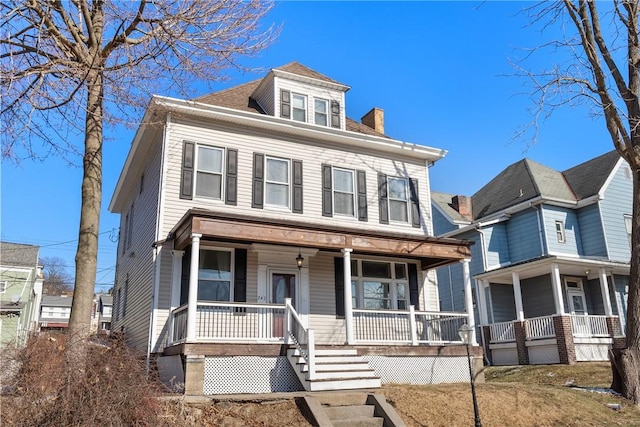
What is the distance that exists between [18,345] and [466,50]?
10.7m

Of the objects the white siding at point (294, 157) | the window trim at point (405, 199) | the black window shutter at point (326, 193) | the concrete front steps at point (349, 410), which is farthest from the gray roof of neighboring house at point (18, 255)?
the concrete front steps at point (349, 410)

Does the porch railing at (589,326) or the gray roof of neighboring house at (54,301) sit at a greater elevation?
the gray roof of neighboring house at (54,301)

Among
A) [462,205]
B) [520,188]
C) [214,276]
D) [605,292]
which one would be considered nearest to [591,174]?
[520,188]

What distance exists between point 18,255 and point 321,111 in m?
24.2

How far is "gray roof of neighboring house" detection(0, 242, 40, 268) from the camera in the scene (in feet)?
97.7

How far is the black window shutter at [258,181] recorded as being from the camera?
44.8 feet

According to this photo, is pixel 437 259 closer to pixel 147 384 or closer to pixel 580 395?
pixel 580 395

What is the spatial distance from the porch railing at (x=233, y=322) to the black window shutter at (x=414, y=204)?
5.20 metres

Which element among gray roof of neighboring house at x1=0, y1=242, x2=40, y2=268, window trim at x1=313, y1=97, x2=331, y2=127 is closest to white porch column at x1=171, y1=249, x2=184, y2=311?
window trim at x1=313, y1=97, x2=331, y2=127

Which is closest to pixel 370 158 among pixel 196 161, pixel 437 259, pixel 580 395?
pixel 437 259

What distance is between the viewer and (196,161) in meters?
13.1

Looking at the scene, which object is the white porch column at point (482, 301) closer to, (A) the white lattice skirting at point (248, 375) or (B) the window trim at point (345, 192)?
(B) the window trim at point (345, 192)

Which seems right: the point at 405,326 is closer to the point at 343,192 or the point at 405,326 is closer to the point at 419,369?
the point at 419,369

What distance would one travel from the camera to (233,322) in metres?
12.2
